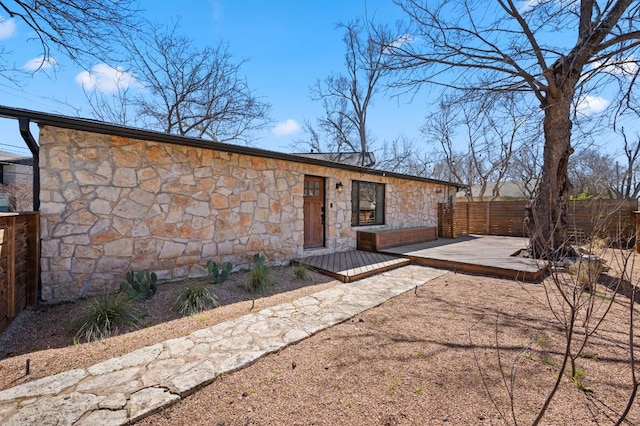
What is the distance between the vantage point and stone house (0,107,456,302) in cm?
382

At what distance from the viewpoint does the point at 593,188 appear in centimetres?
1966

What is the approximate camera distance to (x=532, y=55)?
599 cm

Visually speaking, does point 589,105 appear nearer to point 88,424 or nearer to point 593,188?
point 88,424

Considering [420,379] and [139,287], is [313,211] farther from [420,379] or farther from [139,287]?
[420,379]

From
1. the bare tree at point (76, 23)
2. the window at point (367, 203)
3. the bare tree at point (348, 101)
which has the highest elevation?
the bare tree at point (348, 101)

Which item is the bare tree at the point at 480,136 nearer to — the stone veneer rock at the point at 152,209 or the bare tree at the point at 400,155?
the bare tree at the point at 400,155

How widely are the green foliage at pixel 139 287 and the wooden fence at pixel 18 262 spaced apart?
1.00 meters

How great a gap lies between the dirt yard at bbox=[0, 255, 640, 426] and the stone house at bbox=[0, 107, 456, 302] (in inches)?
32.7

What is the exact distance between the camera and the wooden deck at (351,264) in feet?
17.3

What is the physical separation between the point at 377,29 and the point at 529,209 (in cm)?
572

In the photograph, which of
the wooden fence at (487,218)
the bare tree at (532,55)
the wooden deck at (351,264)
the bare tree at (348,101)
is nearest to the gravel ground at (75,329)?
the wooden deck at (351,264)

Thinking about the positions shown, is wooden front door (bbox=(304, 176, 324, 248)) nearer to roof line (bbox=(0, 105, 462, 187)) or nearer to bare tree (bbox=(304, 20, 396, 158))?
roof line (bbox=(0, 105, 462, 187))

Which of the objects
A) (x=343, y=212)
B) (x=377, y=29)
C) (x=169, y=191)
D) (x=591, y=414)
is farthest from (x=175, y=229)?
(x=377, y=29)

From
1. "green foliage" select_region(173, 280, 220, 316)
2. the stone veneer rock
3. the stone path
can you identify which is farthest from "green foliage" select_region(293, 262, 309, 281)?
"green foliage" select_region(173, 280, 220, 316)
